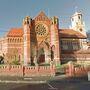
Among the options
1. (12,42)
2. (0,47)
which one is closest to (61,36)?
(12,42)

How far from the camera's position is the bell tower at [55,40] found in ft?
240

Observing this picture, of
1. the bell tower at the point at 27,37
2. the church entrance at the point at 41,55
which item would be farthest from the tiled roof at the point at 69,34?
the bell tower at the point at 27,37

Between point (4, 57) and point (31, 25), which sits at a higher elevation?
point (31, 25)

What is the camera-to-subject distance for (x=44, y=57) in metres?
77.0

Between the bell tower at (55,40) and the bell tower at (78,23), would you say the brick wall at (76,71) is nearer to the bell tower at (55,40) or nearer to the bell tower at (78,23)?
the bell tower at (55,40)

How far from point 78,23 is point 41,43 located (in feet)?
115

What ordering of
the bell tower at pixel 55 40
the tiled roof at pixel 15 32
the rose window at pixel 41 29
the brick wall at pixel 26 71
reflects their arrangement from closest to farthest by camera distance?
the brick wall at pixel 26 71 → the bell tower at pixel 55 40 → the rose window at pixel 41 29 → the tiled roof at pixel 15 32

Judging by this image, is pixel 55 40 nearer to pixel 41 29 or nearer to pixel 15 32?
pixel 41 29

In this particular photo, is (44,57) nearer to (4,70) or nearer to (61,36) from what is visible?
(61,36)

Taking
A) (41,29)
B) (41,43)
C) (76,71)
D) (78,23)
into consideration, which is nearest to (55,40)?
(41,43)

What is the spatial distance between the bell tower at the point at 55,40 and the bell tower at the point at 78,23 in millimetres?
31387

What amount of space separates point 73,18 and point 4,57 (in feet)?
133

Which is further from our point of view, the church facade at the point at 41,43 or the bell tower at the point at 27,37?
the church facade at the point at 41,43

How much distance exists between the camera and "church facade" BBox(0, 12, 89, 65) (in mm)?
73438
